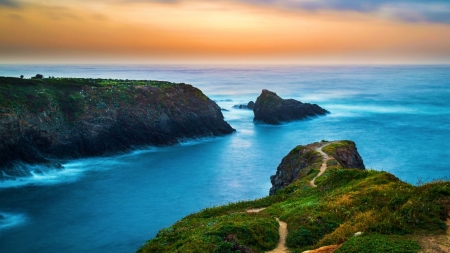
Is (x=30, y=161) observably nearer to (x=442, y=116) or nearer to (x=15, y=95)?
(x=15, y=95)

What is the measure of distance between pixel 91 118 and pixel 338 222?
58.6m

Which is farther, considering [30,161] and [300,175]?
[30,161]

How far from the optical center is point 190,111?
3287 inches

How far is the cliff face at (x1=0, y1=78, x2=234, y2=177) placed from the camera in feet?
192

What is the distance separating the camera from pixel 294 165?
42875 mm

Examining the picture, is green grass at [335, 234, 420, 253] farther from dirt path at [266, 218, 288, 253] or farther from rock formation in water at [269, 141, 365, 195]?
rock formation in water at [269, 141, 365, 195]

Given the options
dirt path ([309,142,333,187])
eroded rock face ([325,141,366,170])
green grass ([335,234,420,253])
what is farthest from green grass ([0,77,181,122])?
green grass ([335,234,420,253])

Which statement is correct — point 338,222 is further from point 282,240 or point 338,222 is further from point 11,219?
point 11,219

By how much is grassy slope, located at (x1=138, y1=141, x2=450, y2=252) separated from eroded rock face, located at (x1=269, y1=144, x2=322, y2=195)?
44.5 feet

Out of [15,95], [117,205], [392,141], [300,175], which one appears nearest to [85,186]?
[117,205]

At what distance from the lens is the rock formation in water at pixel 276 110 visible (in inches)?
3907

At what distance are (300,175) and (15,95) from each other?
5239 centimetres

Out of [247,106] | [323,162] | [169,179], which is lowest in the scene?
[169,179]

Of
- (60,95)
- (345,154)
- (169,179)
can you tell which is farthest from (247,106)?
(345,154)
